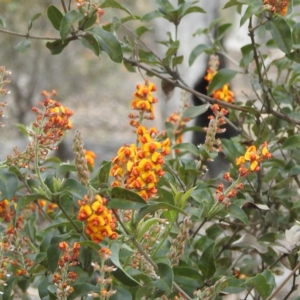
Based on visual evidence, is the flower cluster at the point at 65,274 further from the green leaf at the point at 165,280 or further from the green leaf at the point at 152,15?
the green leaf at the point at 152,15

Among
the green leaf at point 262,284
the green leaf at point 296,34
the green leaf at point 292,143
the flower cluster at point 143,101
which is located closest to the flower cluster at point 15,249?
the flower cluster at point 143,101

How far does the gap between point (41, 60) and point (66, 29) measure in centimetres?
615

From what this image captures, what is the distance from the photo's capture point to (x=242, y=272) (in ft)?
5.32

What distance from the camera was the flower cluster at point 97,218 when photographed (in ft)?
3.17

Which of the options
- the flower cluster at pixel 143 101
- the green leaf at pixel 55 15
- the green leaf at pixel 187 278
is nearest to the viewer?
the green leaf at pixel 187 278

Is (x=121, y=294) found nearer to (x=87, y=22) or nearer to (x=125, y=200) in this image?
(x=125, y=200)

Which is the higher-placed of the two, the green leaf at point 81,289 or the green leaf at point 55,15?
the green leaf at point 55,15

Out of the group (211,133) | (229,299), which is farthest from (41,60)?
(211,133)

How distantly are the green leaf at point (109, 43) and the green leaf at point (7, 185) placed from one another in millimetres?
361

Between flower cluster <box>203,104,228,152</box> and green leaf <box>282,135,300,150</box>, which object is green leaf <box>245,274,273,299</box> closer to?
flower cluster <box>203,104,228,152</box>

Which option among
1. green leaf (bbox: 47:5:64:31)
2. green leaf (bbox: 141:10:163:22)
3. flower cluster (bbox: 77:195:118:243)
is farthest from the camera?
green leaf (bbox: 141:10:163:22)

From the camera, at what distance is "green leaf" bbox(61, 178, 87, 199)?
3.55 ft

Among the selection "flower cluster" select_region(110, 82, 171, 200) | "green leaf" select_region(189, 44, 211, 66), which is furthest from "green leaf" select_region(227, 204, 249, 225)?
"green leaf" select_region(189, 44, 211, 66)

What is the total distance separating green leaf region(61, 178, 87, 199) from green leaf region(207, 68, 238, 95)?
2.31 feet
